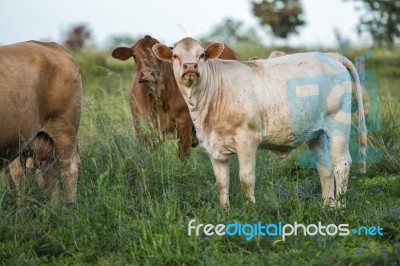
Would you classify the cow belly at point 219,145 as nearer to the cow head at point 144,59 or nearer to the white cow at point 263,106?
the white cow at point 263,106

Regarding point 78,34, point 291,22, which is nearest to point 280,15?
point 291,22

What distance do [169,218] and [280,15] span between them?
24008mm

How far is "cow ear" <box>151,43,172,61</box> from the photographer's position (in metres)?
6.48

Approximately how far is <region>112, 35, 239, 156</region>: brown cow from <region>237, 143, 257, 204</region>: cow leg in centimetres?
235

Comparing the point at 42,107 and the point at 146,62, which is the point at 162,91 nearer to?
the point at 146,62

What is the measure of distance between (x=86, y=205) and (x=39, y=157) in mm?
1220

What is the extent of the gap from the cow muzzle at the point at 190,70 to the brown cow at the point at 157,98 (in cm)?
251

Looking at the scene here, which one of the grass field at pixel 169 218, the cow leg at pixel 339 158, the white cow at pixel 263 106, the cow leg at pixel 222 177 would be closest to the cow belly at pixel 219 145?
the white cow at pixel 263 106

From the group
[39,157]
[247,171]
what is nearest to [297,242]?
[247,171]

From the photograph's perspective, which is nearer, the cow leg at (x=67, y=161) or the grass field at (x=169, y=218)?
the grass field at (x=169, y=218)

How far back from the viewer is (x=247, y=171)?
20.7 feet

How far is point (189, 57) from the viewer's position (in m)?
6.20

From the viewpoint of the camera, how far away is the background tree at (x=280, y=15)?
1128 inches

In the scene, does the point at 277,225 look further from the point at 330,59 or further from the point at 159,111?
the point at 159,111
